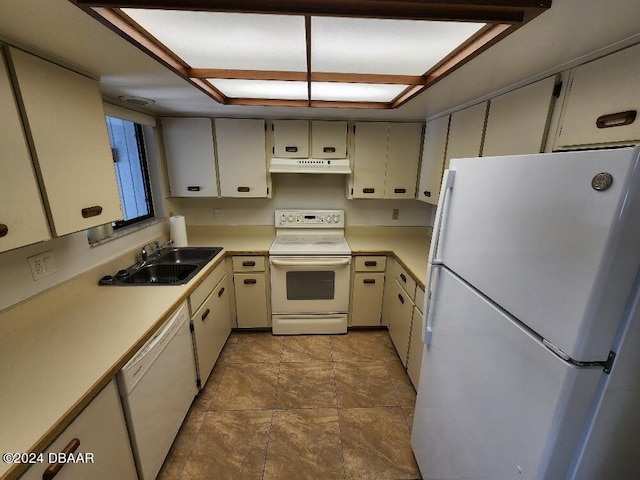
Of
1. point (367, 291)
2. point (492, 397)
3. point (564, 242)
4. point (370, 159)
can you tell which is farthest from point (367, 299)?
point (564, 242)

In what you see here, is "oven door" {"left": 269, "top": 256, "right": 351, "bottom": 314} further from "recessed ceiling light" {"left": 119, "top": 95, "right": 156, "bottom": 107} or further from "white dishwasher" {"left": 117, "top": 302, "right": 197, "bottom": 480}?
"recessed ceiling light" {"left": 119, "top": 95, "right": 156, "bottom": 107}

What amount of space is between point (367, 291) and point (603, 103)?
79.5 inches

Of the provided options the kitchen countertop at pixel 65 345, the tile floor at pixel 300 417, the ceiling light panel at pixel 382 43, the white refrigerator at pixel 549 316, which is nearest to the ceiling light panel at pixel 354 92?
the ceiling light panel at pixel 382 43

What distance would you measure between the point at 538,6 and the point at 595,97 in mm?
493

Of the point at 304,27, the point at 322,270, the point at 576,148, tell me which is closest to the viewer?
the point at 304,27

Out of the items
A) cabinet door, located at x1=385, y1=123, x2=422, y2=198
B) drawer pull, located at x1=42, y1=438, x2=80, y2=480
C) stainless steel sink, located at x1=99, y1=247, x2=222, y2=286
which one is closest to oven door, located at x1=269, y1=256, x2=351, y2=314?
stainless steel sink, located at x1=99, y1=247, x2=222, y2=286

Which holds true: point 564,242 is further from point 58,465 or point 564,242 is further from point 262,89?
point 262,89

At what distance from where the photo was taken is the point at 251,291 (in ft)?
8.46

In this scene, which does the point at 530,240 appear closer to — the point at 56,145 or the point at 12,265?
the point at 56,145

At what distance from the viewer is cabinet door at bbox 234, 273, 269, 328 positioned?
8.34 feet

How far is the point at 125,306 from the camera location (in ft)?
4.69

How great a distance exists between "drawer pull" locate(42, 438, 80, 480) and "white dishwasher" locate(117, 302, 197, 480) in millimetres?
235

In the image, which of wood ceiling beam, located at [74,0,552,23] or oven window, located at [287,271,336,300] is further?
oven window, located at [287,271,336,300]

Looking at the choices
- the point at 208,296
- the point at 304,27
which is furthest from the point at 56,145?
the point at 208,296
